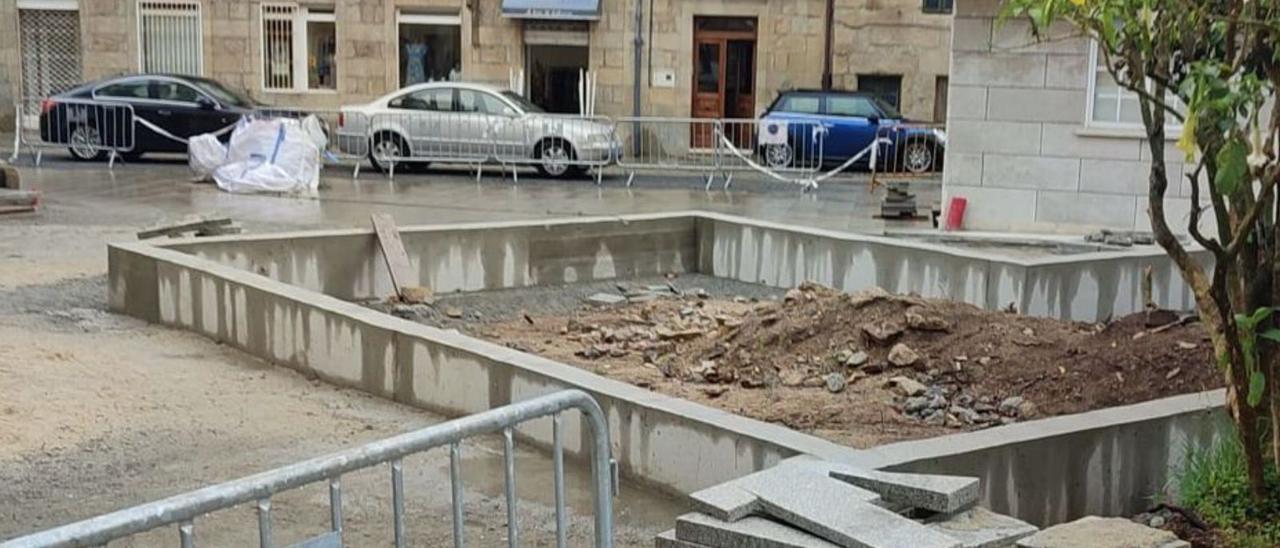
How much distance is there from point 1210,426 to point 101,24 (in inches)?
1085

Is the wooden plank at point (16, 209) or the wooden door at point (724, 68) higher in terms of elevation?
the wooden door at point (724, 68)

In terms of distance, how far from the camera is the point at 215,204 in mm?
18047

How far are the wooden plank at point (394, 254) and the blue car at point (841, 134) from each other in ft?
41.8

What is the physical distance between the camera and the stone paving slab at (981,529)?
14.8 ft

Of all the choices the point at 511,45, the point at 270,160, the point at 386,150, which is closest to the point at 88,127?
the point at 386,150

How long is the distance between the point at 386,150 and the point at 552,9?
19.9ft

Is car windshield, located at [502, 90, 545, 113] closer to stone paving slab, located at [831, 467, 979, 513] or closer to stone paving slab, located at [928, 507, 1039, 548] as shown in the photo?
stone paving slab, located at [831, 467, 979, 513]

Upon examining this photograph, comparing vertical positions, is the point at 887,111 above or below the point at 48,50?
below

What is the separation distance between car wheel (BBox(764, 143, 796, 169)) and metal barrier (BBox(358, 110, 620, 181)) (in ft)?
8.63

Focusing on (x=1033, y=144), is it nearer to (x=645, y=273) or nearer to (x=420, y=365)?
(x=645, y=273)

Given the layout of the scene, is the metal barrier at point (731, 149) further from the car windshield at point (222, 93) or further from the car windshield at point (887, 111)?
the car windshield at point (222, 93)

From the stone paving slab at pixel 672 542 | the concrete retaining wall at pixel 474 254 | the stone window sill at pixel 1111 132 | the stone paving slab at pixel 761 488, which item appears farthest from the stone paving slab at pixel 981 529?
the stone window sill at pixel 1111 132

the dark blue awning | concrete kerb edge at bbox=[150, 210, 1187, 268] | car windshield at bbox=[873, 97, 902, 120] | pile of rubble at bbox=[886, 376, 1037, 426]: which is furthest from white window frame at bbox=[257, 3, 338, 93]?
pile of rubble at bbox=[886, 376, 1037, 426]

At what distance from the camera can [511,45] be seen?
28.4 metres
